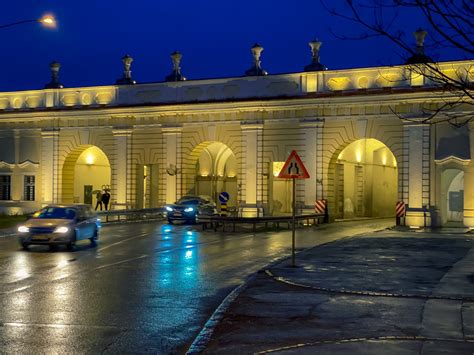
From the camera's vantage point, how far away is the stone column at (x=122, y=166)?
42812 mm

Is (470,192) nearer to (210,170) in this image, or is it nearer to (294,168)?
(210,170)

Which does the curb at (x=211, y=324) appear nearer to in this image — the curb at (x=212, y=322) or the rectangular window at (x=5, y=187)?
the curb at (x=212, y=322)

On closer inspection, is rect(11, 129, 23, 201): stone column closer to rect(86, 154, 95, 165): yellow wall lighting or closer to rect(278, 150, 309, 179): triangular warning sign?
rect(86, 154, 95, 165): yellow wall lighting

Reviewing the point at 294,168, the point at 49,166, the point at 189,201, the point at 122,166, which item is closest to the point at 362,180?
the point at 189,201

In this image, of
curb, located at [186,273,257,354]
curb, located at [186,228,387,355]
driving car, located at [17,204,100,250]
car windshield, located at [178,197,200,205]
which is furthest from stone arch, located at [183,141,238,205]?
curb, located at [186,273,257,354]

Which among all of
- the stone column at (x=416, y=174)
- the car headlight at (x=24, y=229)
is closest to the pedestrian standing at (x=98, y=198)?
the stone column at (x=416, y=174)

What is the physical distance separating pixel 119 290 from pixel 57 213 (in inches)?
387

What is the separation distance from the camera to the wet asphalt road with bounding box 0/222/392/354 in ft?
30.1

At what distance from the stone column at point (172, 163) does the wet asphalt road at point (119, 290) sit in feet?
52.5

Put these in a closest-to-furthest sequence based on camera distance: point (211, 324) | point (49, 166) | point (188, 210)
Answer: point (211, 324) → point (188, 210) → point (49, 166)

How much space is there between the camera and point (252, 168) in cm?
3956

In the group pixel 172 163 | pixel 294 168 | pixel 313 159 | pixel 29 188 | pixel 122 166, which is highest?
pixel 313 159

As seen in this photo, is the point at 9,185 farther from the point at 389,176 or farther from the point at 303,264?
the point at 303,264

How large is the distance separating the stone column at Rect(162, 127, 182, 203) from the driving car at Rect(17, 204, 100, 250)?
18.4 metres
